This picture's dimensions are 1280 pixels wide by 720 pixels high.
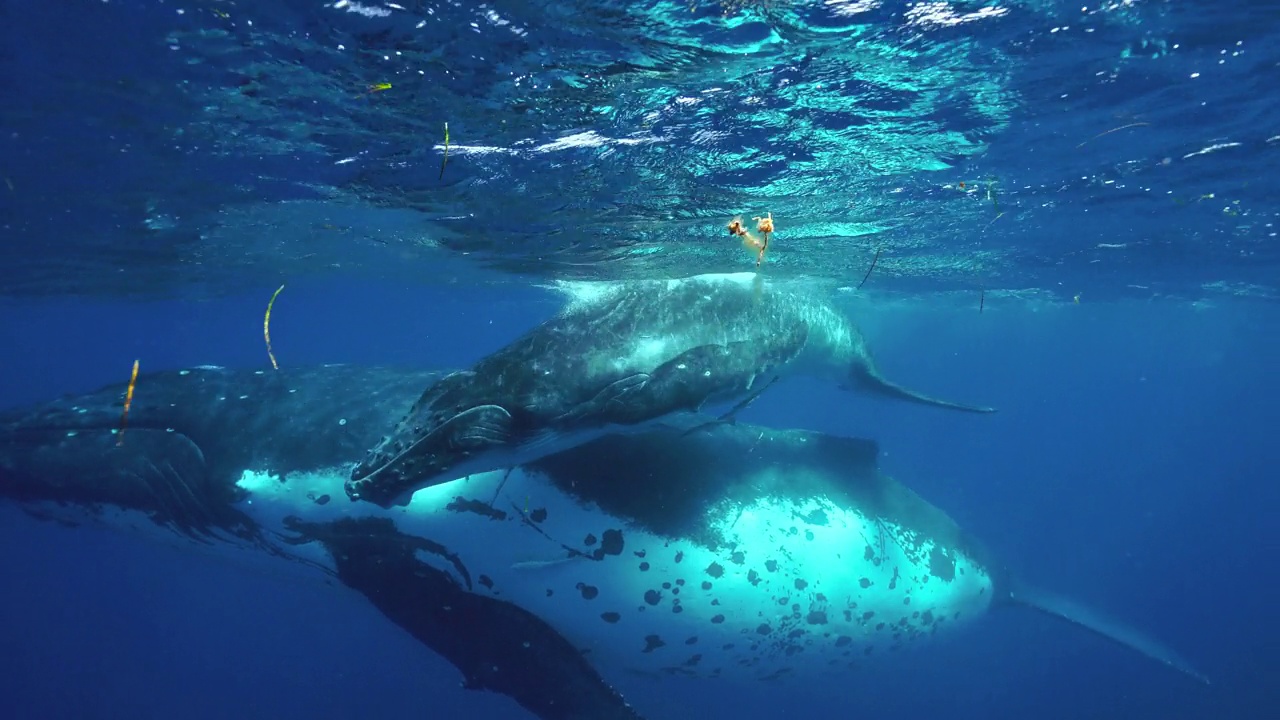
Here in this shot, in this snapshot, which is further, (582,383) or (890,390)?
(890,390)

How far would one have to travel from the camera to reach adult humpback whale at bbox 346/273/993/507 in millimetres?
4891

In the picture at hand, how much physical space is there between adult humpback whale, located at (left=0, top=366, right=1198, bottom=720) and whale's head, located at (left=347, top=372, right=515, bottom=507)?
1.89 meters

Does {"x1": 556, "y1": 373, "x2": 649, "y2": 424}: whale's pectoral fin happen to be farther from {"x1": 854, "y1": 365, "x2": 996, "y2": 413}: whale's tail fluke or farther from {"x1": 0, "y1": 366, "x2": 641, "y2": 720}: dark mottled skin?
{"x1": 854, "y1": 365, "x2": 996, "y2": 413}: whale's tail fluke

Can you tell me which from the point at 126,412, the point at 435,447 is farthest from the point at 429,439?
the point at 126,412

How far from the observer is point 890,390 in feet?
34.1

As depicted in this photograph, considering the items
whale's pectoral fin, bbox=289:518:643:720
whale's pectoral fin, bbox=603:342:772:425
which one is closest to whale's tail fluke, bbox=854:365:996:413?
whale's pectoral fin, bbox=603:342:772:425

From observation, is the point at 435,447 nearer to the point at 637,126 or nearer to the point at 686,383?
the point at 686,383

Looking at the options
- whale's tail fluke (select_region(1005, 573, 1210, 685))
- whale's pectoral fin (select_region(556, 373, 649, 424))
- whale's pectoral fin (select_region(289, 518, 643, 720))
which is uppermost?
whale's pectoral fin (select_region(556, 373, 649, 424))

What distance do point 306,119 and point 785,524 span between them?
8.59m

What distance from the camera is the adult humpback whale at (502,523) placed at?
22.7 ft

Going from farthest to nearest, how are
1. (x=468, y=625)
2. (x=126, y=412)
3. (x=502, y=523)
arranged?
1. (x=468, y=625)
2. (x=126, y=412)
3. (x=502, y=523)

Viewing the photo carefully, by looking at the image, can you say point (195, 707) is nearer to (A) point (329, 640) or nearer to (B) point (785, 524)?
(A) point (329, 640)

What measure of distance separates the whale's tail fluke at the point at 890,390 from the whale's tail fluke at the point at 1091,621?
14.2 feet

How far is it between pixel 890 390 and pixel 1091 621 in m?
7.12
